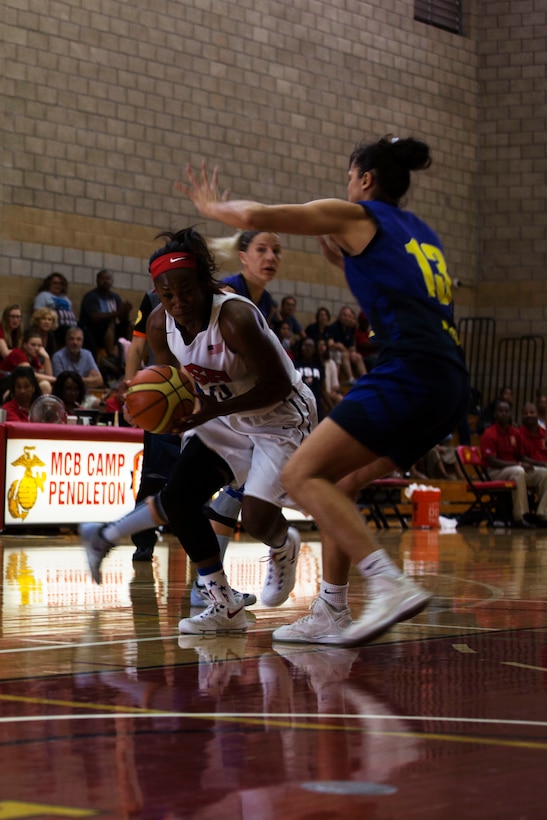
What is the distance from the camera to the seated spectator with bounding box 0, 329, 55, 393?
12.9 m

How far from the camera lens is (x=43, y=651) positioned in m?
3.79

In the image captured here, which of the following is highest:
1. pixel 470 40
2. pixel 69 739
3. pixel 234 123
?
pixel 470 40

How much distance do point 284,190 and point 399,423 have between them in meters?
15.7

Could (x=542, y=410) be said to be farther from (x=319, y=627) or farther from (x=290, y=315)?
(x=319, y=627)

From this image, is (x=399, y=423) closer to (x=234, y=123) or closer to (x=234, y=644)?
(x=234, y=644)

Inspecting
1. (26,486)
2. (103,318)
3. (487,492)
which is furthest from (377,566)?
(487,492)

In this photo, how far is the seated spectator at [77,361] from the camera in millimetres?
13727

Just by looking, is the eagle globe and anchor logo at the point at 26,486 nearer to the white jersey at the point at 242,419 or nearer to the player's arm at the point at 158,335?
the player's arm at the point at 158,335

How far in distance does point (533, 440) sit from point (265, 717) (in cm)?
1498

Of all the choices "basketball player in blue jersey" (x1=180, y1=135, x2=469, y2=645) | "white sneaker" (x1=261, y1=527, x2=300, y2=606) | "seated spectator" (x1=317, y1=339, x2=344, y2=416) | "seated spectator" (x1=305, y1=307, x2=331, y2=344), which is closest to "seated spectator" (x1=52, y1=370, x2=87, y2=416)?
"seated spectator" (x1=317, y1=339, x2=344, y2=416)

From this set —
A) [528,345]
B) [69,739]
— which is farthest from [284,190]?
[69,739]

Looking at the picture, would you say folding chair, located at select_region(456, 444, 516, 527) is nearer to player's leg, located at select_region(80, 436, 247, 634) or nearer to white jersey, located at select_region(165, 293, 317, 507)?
white jersey, located at select_region(165, 293, 317, 507)

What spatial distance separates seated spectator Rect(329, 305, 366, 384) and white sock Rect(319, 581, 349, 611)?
1311 centimetres

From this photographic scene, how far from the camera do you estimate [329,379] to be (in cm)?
1647
